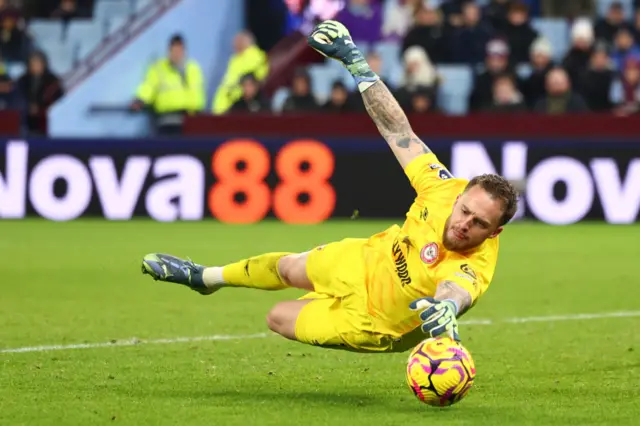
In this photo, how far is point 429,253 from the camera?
704 cm

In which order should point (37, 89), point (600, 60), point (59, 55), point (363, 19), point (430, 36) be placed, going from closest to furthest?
point (600, 60) → point (430, 36) → point (37, 89) → point (363, 19) → point (59, 55)

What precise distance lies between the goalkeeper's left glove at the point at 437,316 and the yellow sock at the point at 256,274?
153cm

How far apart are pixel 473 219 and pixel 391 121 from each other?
119 centimetres

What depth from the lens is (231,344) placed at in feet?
30.9

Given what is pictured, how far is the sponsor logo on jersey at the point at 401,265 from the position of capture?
7168 mm

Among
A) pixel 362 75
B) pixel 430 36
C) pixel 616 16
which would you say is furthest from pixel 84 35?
pixel 362 75

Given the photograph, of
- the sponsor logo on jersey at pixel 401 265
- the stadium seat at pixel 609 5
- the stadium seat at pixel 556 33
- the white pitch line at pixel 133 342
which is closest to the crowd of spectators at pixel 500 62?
the stadium seat at pixel 556 33

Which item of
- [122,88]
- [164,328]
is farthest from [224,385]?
[122,88]

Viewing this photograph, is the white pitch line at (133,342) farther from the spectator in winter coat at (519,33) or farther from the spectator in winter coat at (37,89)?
the spectator in winter coat at (37,89)

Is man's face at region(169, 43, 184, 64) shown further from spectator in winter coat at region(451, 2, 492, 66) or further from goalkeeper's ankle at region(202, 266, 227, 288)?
goalkeeper's ankle at region(202, 266, 227, 288)

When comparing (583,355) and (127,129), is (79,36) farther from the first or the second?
(583,355)

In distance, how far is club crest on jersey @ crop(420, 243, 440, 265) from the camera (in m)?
7.02

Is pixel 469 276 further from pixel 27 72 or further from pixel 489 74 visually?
pixel 27 72

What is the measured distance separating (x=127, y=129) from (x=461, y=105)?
4.85 m
